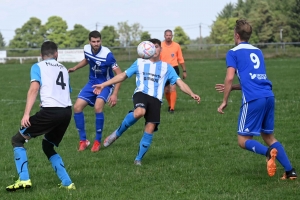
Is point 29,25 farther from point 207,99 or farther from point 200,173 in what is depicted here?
point 200,173

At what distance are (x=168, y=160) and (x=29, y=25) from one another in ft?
269

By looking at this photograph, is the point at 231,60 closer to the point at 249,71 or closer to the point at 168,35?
A: the point at 249,71

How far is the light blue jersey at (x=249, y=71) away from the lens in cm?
711

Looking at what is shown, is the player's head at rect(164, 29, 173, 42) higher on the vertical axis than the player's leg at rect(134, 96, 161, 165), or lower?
higher

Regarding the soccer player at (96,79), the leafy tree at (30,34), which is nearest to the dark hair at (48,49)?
the soccer player at (96,79)

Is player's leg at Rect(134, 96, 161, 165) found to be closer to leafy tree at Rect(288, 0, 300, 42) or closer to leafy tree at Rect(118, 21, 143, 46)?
leafy tree at Rect(288, 0, 300, 42)

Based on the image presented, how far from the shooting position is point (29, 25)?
8794 centimetres

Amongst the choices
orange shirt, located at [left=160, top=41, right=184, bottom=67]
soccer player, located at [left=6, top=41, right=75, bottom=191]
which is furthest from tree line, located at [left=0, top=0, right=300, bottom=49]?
soccer player, located at [left=6, top=41, right=75, bottom=191]

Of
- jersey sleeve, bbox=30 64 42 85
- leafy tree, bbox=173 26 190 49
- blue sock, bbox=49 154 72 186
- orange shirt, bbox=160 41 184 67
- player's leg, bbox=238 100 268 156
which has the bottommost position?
leafy tree, bbox=173 26 190 49

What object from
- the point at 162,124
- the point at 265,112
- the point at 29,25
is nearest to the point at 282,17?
the point at 29,25

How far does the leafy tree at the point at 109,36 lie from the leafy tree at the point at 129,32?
5973 millimetres

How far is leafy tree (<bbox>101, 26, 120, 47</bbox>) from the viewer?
84.2 metres

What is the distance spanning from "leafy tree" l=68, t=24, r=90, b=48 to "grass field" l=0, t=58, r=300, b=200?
73196 millimetres

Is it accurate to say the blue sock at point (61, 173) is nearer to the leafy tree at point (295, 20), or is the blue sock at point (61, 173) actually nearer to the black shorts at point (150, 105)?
the black shorts at point (150, 105)
